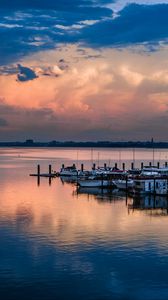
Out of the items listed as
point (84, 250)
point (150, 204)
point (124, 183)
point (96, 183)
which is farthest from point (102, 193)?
point (84, 250)

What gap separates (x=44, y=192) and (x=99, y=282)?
175ft

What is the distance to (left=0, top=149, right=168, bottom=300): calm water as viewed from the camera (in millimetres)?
32219

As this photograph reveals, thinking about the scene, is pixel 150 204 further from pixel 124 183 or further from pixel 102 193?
pixel 124 183

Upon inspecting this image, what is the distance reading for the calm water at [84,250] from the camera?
106ft

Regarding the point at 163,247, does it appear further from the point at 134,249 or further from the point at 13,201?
the point at 13,201

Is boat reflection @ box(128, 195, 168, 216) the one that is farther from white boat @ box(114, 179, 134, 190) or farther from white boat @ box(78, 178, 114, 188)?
white boat @ box(78, 178, 114, 188)

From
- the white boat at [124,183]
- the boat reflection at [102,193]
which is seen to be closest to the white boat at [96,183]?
the boat reflection at [102,193]

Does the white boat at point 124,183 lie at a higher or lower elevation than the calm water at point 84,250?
higher

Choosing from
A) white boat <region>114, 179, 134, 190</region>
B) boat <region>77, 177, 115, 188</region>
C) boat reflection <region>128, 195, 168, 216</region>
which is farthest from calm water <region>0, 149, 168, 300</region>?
boat <region>77, 177, 115, 188</region>

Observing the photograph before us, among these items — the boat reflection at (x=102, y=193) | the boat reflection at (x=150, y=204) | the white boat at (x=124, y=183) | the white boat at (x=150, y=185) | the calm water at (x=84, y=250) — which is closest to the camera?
the calm water at (x=84, y=250)

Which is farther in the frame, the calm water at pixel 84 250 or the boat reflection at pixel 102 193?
the boat reflection at pixel 102 193

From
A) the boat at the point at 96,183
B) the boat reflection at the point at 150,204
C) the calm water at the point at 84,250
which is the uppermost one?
the boat at the point at 96,183

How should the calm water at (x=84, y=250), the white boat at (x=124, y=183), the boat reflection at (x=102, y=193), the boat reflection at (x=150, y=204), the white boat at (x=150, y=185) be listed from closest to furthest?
1. the calm water at (x=84, y=250)
2. the boat reflection at (x=150, y=204)
3. the boat reflection at (x=102, y=193)
4. the white boat at (x=150, y=185)
5. the white boat at (x=124, y=183)

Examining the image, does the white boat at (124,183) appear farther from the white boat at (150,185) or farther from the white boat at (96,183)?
the white boat at (150,185)
